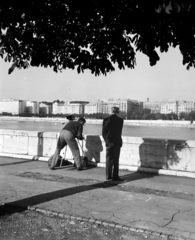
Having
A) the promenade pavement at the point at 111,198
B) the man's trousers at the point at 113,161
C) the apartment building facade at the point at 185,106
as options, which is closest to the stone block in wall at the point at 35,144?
the promenade pavement at the point at 111,198

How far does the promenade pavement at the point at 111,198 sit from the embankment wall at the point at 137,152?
520mm

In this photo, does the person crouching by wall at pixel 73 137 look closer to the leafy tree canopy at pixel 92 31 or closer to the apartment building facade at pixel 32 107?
the leafy tree canopy at pixel 92 31

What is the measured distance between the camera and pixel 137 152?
8.47 metres

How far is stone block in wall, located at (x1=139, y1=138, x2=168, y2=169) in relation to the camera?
315 inches

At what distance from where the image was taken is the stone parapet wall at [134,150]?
779cm

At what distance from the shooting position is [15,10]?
3826mm

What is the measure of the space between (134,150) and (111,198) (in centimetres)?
342

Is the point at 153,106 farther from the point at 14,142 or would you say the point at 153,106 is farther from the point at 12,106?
the point at 14,142

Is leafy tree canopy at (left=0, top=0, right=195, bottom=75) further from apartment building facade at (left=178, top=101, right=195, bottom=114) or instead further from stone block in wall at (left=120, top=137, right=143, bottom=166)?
apartment building facade at (left=178, top=101, right=195, bottom=114)

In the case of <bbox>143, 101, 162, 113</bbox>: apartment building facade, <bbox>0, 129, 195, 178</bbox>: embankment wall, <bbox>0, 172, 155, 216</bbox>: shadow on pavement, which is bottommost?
<bbox>0, 172, 155, 216</bbox>: shadow on pavement

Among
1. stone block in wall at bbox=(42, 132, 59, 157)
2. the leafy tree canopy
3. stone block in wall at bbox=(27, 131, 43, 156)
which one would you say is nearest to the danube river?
stone block in wall at bbox=(27, 131, 43, 156)

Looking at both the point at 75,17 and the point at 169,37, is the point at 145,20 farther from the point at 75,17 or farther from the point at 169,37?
the point at 75,17

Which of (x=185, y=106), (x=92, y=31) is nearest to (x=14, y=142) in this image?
(x=92, y=31)

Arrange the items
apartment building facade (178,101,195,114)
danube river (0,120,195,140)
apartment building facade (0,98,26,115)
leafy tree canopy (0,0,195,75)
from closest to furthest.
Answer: leafy tree canopy (0,0,195,75)
danube river (0,120,195,140)
apartment building facade (178,101,195,114)
apartment building facade (0,98,26,115)
